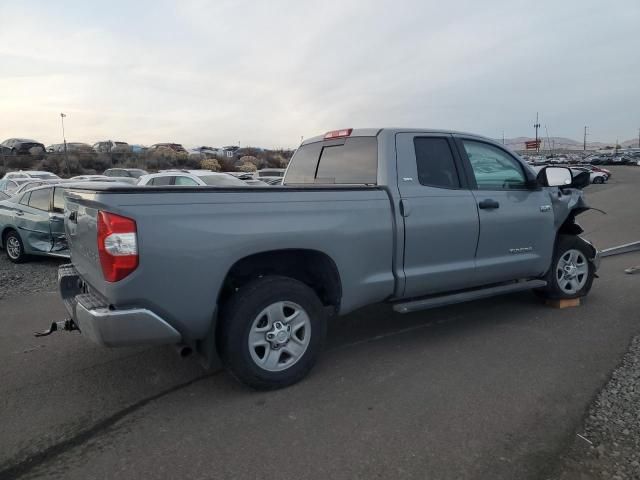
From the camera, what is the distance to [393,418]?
10.9ft

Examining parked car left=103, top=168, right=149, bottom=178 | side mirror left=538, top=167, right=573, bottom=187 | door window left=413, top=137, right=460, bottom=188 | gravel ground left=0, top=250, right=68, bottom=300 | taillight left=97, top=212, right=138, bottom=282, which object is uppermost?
parked car left=103, top=168, right=149, bottom=178

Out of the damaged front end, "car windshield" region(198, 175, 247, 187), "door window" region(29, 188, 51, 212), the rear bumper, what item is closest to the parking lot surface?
the rear bumper

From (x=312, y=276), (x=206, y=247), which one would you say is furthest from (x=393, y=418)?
(x=206, y=247)

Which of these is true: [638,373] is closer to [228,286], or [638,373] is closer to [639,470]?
[639,470]

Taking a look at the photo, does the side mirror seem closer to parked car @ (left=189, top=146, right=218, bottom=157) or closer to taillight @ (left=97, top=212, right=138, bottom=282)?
taillight @ (left=97, top=212, right=138, bottom=282)

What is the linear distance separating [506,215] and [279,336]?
2.67 m

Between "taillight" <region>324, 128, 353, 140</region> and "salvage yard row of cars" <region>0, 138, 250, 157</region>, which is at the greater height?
"salvage yard row of cars" <region>0, 138, 250, 157</region>

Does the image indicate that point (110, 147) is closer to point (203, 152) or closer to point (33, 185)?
point (203, 152)

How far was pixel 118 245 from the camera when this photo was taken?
3111mm

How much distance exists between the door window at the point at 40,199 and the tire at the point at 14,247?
65cm

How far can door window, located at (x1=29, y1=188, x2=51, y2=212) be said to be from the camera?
897 cm

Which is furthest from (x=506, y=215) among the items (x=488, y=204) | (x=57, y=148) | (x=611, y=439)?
(x=57, y=148)

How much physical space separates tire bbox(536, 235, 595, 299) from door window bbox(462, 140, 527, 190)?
3.09 ft

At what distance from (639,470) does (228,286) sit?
2786mm
